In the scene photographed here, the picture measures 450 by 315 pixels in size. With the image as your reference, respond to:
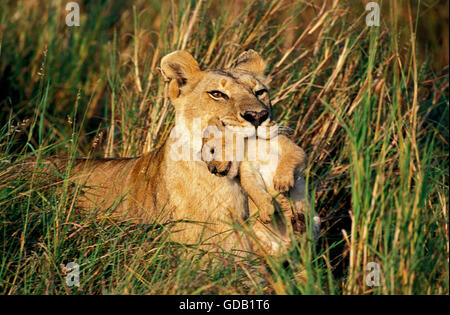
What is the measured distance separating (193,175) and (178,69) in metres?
0.56

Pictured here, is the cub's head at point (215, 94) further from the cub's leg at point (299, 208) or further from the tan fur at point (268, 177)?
the cub's leg at point (299, 208)

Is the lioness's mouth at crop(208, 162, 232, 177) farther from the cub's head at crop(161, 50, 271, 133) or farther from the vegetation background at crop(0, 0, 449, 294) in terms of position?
the vegetation background at crop(0, 0, 449, 294)

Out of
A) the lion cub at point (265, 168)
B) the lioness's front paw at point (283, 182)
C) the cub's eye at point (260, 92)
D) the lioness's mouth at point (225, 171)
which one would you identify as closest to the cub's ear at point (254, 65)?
the cub's eye at point (260, 92)

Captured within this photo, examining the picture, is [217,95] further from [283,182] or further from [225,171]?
[283,182]

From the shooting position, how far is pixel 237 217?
335cm

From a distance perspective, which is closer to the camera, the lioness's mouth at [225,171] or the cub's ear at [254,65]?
the lioness's mouth at [225,171]

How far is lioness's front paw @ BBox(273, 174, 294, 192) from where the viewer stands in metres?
3.06

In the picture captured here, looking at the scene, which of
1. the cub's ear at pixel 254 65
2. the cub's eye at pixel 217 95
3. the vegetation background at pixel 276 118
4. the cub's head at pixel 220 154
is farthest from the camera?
the cub's ear at pixel 254 65

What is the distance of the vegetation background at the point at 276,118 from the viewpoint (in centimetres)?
277

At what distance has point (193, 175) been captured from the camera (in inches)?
136

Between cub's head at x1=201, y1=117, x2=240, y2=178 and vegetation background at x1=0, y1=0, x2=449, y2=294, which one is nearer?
vegetation background at x1=0, y1=0, x2=449, y2=294

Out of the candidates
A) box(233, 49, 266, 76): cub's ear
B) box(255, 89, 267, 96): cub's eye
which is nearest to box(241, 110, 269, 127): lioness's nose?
box(255, 89, 267, 96): cub's eye
